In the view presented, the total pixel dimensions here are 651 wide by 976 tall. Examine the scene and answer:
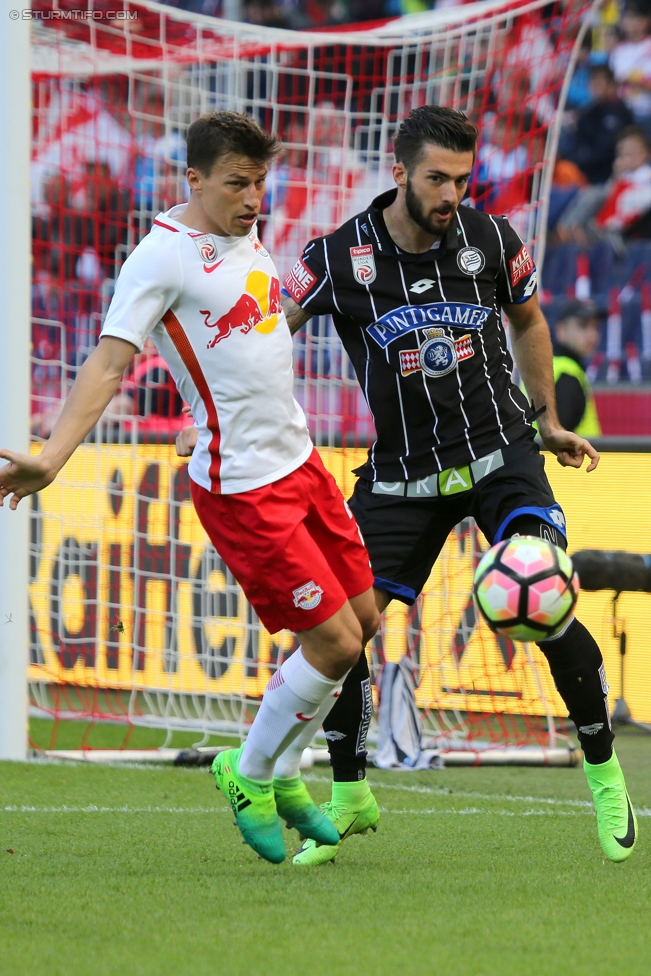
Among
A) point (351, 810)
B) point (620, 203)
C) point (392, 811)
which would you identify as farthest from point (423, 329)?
point (620, 203)

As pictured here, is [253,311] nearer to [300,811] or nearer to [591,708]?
[300,811]

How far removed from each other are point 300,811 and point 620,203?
1092 centimetres

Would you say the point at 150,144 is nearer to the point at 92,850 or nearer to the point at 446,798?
the point at 446,798

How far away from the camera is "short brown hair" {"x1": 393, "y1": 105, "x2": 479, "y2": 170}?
3973 mm

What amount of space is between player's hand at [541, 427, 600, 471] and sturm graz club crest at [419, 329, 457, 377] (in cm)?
37

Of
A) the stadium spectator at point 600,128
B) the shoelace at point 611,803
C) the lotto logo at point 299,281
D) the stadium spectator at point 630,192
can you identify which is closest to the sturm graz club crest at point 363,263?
the lotto logo at point 299,281

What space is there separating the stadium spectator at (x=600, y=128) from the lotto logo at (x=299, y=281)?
10.4 metres

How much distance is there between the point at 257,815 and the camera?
11.9 feet

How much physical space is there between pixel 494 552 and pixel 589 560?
2.40 m

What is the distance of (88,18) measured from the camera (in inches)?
258

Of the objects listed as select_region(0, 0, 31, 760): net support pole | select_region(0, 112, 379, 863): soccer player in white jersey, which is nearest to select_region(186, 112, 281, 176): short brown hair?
select_region(0, 112, 379, 863): soccer player in white jersey

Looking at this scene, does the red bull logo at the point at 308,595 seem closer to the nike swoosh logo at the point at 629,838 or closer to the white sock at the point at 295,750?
the white sock at the point at 295,750

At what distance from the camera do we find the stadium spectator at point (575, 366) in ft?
24.4

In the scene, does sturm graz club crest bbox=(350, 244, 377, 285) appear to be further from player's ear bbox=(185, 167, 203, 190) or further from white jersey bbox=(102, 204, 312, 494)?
player's ear bbox=(185, 167, 203, 190)
